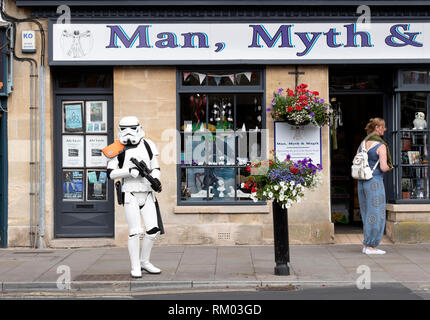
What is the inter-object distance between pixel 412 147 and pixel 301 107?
2.43 meters

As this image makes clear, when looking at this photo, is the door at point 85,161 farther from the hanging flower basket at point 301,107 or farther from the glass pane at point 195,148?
the hanging flower basket at point 301,107

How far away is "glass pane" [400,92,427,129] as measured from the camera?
11.7m

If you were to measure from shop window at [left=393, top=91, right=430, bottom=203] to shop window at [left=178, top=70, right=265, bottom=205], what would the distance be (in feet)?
8.65

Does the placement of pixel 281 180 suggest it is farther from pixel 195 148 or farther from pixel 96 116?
pixel 96 116

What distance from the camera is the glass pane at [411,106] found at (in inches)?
461

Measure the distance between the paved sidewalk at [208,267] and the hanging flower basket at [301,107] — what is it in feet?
7.61

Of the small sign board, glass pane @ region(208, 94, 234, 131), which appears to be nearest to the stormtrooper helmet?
glass pane @ region(208, 94, 234, 131)

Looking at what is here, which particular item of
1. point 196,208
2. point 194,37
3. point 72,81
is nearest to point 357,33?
point 194,37

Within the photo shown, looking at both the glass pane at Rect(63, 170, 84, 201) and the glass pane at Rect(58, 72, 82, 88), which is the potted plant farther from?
the glass pane at Rect(58, 72, 82, 88)

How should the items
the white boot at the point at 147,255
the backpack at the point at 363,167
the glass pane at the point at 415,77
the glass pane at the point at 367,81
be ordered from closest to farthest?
the white boot at the point at 147,255
the backpack at the point at 363,167
the glass pane at the point at 415,77
the glass pane at the point at 367,81

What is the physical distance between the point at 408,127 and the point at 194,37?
4.41 metres

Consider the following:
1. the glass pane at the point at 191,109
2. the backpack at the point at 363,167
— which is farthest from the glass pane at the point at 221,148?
the backpack at the point at 363,167

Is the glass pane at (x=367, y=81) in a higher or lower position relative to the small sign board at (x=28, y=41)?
lower

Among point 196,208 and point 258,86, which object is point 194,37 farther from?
point 196,208
